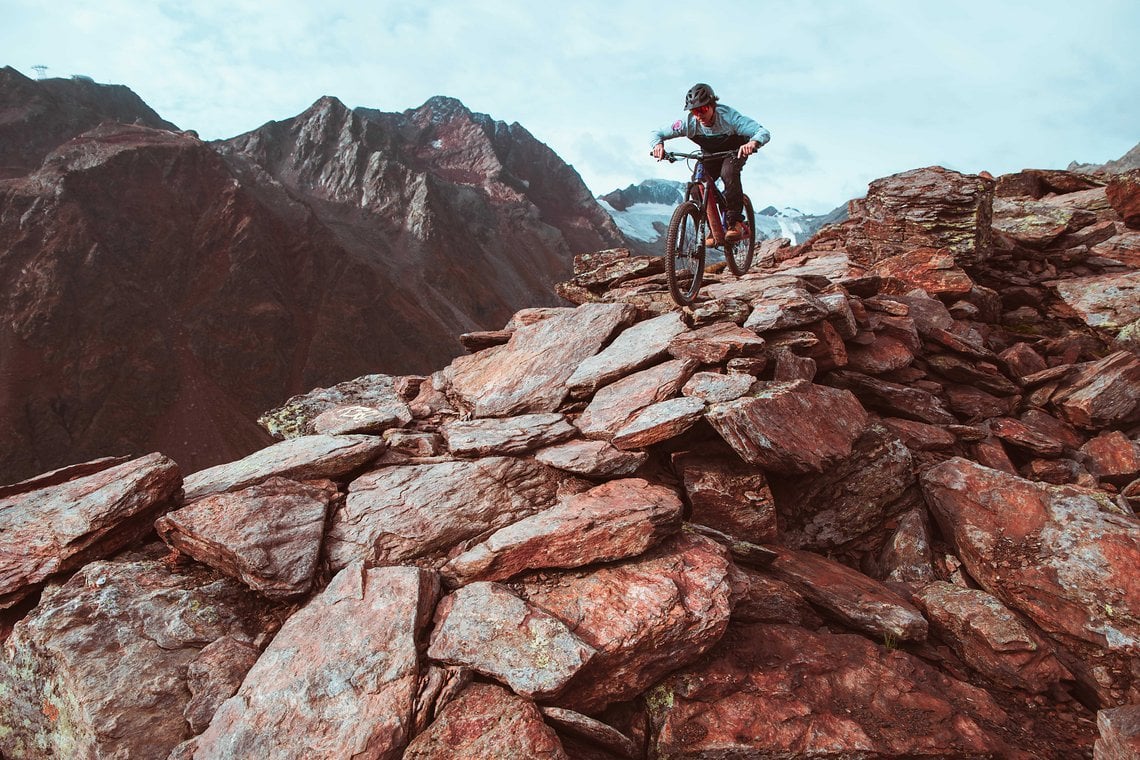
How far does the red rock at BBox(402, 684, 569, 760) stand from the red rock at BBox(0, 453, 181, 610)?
183 inches

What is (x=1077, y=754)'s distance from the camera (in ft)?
17.2

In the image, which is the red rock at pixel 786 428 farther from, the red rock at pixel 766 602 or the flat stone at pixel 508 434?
the flat stone at pixel 508 434

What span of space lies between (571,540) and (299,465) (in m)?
4.06

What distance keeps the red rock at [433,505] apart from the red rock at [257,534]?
1.06 ft

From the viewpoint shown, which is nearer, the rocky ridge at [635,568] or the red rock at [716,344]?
the rocky ridge at [635,568]

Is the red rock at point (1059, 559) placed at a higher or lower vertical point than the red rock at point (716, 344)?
lower

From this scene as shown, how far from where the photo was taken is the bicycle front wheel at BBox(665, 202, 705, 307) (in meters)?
10.6

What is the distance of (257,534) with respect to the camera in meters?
6.32

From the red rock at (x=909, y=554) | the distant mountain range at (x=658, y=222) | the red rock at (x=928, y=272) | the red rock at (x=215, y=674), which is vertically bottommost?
the red rock at (x=909, y=554)

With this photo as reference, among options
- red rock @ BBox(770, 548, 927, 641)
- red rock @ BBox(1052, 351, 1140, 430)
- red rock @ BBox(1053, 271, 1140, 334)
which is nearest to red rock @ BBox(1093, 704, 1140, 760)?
red rock @ BBox(770, 548, 927, 641)

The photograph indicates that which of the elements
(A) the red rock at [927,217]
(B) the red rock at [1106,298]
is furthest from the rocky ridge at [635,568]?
(A) the red rock at [927,217]

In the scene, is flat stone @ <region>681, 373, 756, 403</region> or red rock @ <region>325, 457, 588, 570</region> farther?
flat stone @ <region>681, 373, 756, 403</region>

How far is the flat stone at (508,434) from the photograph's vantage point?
8047mm

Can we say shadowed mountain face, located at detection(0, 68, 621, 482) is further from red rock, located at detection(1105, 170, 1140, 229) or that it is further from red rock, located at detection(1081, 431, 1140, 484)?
red rock, located at detection(1105, 170, 1140, 229)
